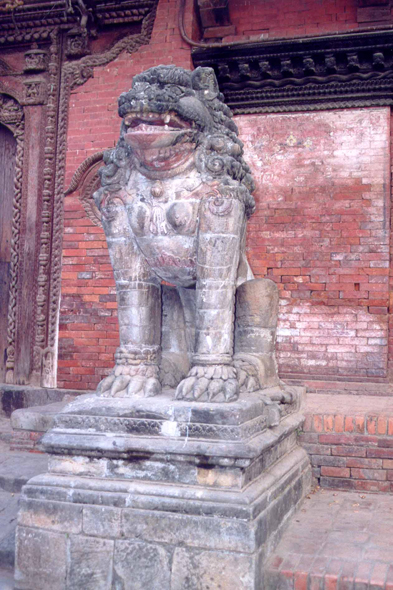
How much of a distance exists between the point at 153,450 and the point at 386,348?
3.82 m

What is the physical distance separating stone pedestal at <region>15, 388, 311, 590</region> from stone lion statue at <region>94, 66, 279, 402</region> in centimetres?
21

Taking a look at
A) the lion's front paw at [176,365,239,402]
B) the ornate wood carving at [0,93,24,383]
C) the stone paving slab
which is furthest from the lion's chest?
the ornate wood carving at [0,93,24,383]

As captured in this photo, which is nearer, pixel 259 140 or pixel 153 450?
pixel 153 450

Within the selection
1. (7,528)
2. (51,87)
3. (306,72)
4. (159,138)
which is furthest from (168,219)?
(51,87)

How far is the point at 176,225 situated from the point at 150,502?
4.56ft

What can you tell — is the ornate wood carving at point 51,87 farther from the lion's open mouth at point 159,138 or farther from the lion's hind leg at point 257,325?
the lion's open mouth at point 159,138

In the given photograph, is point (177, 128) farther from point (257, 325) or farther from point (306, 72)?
point (306, 72)

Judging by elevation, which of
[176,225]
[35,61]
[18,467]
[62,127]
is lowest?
[18,467]

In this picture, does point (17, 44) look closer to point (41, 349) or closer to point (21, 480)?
point (41, 349)

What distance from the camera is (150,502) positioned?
101 inches

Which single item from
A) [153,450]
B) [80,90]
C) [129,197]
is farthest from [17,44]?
[153,450]

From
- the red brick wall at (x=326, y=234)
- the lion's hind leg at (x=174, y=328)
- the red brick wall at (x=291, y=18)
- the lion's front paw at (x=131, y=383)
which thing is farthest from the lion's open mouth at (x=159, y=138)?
the red brick wall at (x=291, y=18)

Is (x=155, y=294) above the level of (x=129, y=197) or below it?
below

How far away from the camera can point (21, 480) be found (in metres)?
3.81
